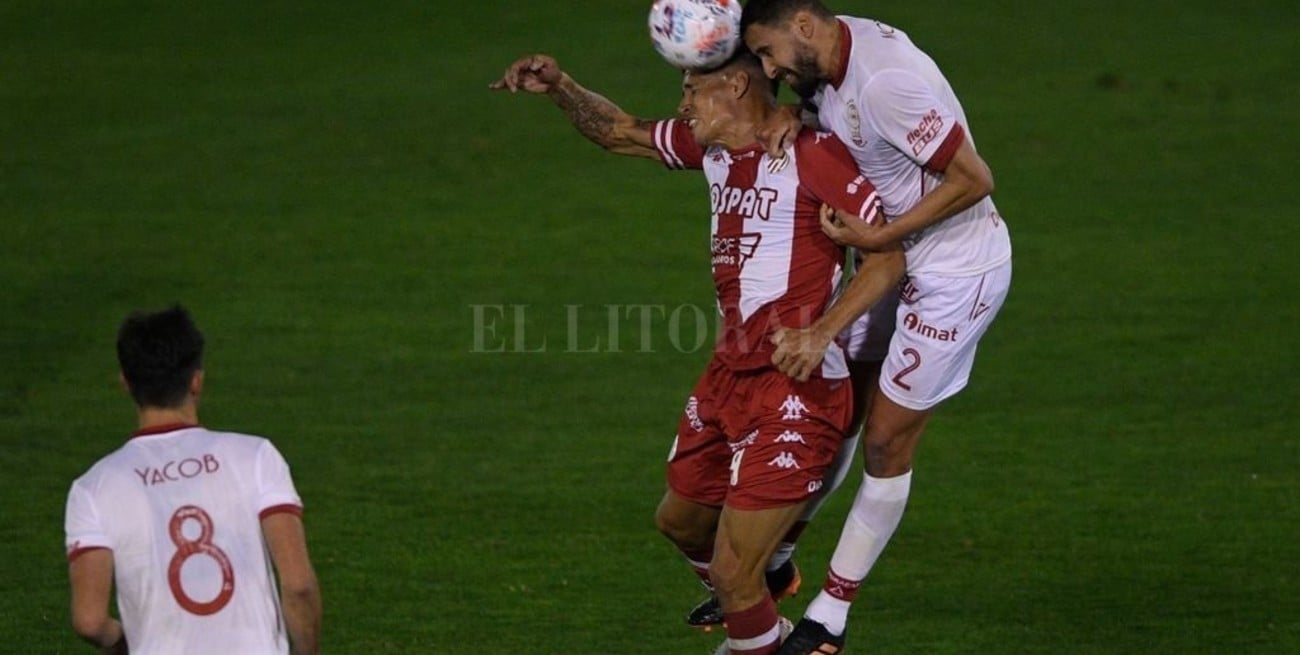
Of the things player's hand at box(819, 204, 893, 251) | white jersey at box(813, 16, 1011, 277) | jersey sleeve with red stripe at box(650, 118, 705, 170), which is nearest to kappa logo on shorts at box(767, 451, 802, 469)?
player's hand at box(819, 204, 893, 251)

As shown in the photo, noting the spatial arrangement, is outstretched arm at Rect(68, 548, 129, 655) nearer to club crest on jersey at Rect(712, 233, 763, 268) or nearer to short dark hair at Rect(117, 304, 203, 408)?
short dark hair at Rect(117, 304, 203, 408)

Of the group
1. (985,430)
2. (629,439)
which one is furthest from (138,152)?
(985,430)

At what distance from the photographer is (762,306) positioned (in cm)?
588

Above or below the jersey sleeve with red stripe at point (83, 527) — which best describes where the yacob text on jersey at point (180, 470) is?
above

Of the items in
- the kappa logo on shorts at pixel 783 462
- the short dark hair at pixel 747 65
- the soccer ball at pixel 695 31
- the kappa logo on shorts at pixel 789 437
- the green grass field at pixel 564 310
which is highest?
the soccer ball at pixel 695 31

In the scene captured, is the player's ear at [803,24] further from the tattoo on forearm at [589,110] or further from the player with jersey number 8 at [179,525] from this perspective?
the player with jersey number 8 at [179,525]

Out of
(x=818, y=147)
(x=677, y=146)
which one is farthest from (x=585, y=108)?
(x=818, y=147)

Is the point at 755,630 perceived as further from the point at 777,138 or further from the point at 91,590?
the point at 91,590

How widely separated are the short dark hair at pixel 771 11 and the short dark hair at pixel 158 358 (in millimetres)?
2120

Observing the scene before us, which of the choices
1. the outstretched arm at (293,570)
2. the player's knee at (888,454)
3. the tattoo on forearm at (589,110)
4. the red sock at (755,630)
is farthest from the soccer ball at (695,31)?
the outstretched arm at (293,570)

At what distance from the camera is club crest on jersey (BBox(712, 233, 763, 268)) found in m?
5.88

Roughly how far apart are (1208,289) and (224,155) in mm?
7670

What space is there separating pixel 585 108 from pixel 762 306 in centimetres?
104

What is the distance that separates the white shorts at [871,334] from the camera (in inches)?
249
